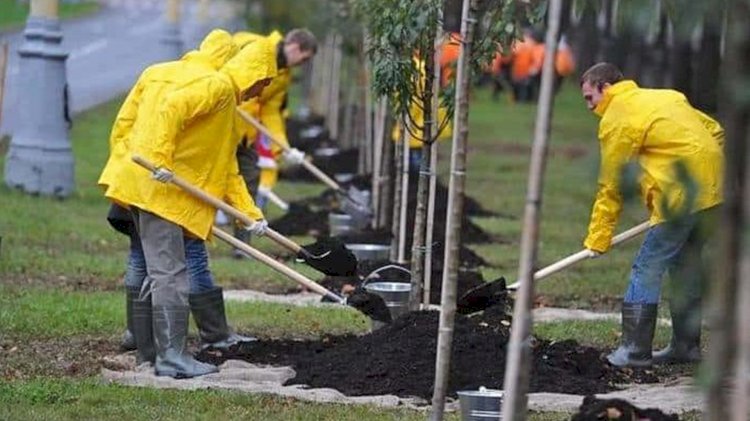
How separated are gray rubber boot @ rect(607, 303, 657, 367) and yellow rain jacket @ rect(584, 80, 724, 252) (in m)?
0.43

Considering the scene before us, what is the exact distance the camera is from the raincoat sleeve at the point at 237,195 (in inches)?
407

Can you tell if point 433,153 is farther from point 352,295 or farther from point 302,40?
point 302,40

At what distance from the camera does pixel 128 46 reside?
5094 centimetres

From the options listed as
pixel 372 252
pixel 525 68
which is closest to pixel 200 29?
Answer: pixel 525 68

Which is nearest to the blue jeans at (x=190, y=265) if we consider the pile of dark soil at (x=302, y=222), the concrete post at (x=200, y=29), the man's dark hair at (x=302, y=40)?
the man's dark hair at (x=302, y=40)

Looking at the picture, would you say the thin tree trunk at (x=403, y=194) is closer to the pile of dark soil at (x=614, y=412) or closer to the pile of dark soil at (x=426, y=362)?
the pile of dark soil at (x=426, y=362)

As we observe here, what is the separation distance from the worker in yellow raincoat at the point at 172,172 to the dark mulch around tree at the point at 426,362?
0.56 m

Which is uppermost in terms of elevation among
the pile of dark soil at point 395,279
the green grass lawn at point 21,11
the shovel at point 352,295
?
the shovel at point 352,295

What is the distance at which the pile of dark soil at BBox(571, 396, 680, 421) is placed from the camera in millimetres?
7395

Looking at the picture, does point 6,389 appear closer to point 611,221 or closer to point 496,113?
point 611,221

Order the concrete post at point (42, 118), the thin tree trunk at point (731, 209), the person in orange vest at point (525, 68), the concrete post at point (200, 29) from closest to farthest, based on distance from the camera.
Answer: the thin tree trunk at point (731, 209) → the concrete post at point (42, 118) → the concrete post at point (200, 29) → the person in orange vest at point (525, 68)

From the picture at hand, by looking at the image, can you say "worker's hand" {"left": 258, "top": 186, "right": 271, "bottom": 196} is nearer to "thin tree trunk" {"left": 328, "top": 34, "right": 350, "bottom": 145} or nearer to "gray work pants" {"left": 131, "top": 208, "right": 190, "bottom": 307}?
"gray work pants" {"left": 131, "top": 208, "right": 190, "bottom": 307}

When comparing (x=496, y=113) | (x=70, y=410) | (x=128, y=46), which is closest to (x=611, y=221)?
(x=70, y=410)

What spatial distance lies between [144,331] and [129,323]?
1.45ft
